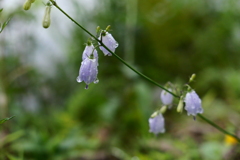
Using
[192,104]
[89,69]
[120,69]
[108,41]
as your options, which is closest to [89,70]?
[89,69]

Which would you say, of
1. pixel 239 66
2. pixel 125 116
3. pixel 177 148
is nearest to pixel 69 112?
pixel 125 116

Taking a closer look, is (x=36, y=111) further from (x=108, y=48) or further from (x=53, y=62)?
(x=108, y=48)

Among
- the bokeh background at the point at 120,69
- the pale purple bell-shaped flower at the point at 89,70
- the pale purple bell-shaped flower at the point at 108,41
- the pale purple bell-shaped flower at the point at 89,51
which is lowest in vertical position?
the pale purple bell-shaped flower at the point at 89,70

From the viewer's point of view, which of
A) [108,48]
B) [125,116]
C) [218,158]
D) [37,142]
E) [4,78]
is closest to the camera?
[108,48]

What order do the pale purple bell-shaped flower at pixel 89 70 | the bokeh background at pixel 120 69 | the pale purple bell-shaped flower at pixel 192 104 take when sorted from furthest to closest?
the bokeh background at pixel 120 69 → the pale purple bell-shaped flower at pixel 192 104 → the pale purple bell-shaped flower at pixel 89 70

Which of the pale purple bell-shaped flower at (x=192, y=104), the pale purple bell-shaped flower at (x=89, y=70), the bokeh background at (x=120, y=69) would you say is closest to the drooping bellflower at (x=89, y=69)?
the pale purple bell-shaped flower at (x=89, y=70)

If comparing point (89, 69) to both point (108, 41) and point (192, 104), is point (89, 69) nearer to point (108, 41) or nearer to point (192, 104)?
point (108, 41)

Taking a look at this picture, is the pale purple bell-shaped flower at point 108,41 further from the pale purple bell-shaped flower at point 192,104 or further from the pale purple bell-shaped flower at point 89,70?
the pale purple bell-shaped flower at point 192,104

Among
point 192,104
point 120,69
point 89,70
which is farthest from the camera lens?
point 120,69

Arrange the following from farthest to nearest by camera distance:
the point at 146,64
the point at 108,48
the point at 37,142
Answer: the point at 146,64
the point at 37,142
the point at 108,48
